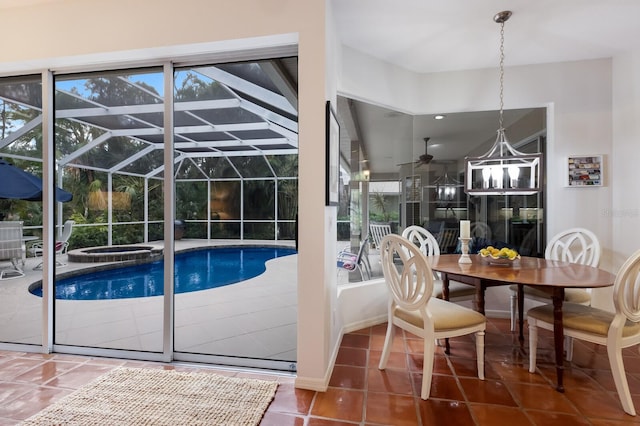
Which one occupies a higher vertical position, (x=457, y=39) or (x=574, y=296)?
(x=457, y=39)

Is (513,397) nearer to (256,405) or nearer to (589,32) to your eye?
(256,405)

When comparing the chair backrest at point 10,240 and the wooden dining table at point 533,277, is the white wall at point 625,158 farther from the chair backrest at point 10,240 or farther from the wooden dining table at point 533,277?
the chair backrest at point 10,240

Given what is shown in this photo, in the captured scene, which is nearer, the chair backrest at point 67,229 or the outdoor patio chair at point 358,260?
the outdoor patio chair at point 358,260

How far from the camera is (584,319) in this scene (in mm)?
2105

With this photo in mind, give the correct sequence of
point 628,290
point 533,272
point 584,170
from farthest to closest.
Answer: point 584,170, point 533,272, point 628,290

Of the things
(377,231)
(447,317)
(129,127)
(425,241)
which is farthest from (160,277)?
(447,317)

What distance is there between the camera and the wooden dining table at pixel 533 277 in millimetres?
2066

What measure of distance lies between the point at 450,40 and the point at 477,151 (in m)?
1.43

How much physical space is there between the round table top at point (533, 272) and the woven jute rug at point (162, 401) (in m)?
1.66

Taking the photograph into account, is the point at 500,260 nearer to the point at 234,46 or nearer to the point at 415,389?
the point at 415,389

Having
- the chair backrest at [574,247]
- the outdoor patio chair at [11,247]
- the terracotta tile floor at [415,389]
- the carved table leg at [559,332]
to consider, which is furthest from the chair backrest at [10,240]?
the chair backrest at [574,247]

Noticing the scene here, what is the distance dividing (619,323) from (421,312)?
1166mm

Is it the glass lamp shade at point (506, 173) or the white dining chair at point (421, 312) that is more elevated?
the glass lamp shade at point (506, 173)

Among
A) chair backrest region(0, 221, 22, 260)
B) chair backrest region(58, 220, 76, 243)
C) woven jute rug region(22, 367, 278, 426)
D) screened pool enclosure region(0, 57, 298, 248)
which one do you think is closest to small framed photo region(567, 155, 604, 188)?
screened pool enclosure region(0, 57, 298, 248)
